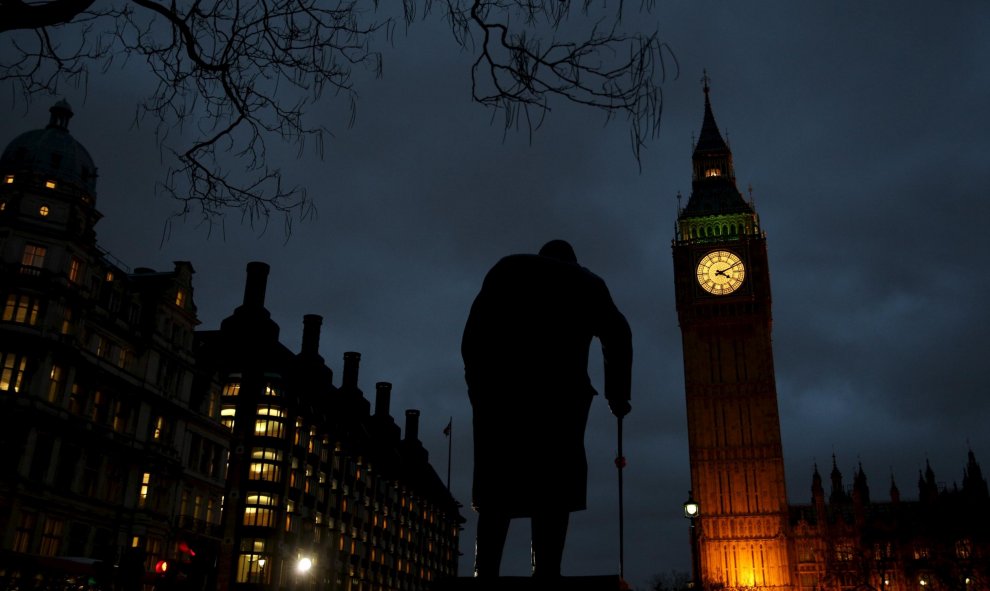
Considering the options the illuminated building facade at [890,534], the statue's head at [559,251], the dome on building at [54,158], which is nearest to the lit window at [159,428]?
the dome on building at [54,158]

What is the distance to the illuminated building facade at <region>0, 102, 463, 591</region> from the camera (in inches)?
1325

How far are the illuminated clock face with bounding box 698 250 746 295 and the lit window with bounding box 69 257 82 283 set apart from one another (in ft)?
225

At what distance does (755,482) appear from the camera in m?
85.6

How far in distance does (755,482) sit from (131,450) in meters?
65.5

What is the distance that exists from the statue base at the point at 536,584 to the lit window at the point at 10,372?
3633cm

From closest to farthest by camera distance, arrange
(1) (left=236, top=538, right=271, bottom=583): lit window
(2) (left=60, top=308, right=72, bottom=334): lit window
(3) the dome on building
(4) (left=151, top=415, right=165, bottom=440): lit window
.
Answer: (2) (left=60, top=308, right=72, bottom=334): lit window < (3) the dome on building < (4) (left=151, top=415, right=165, bottom=440): lit window < (1) (left=236, top=538, right=271, bottom=583): lit window

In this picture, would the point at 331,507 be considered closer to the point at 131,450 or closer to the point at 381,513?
the point at 381,513

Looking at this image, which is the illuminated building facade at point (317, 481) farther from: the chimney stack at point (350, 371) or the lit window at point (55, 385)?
the lit window at point (55, 385)

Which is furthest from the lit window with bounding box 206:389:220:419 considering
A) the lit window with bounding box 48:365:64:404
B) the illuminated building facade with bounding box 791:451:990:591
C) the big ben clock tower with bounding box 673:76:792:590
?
the big ben clock tower with bounding box 673:76:792:590

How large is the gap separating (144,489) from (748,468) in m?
64.2

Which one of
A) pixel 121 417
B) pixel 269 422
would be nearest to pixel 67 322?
pixel 121 417

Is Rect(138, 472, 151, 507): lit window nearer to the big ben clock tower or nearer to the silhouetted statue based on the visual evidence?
the silhouetted statue

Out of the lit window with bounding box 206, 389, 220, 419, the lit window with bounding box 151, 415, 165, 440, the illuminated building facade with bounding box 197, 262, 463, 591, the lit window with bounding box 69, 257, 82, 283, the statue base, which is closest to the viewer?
the statue base

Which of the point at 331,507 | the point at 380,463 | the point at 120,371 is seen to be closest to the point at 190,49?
the point at 120,371
